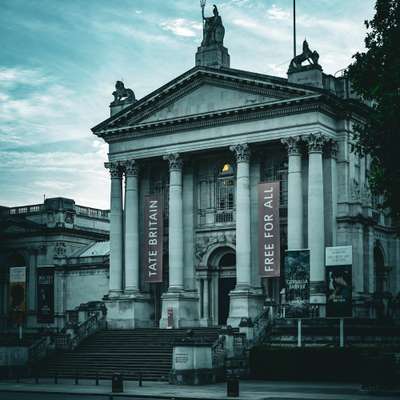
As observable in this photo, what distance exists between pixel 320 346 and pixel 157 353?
400 inches

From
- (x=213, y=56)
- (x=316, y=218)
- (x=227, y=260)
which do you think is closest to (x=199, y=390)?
(x=316, y=218)

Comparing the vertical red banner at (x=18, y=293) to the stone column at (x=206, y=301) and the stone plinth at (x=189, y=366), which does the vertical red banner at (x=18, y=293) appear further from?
the stone plinth at (x=189, y=366)

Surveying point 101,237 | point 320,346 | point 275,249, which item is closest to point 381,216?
point 275,249

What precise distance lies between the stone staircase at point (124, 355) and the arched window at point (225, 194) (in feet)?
27.8

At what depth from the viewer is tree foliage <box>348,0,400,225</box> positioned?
120 ft

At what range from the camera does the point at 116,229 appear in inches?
2509

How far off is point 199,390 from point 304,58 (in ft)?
81.6

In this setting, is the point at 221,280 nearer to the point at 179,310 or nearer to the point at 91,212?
the point at 179,310

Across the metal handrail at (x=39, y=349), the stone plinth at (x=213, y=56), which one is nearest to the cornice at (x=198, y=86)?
the stone plinth at (x=213, y=56)

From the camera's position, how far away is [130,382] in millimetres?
46250

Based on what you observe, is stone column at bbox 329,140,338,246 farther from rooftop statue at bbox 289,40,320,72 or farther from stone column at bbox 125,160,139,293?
stone column at bbox 125,160,139,293

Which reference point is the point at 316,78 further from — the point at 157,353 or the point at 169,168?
the point at 157,353


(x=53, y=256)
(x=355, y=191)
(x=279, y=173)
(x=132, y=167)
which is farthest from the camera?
(x=53, y=256)

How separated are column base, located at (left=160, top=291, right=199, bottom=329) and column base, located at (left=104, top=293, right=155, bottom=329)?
2396 mm
